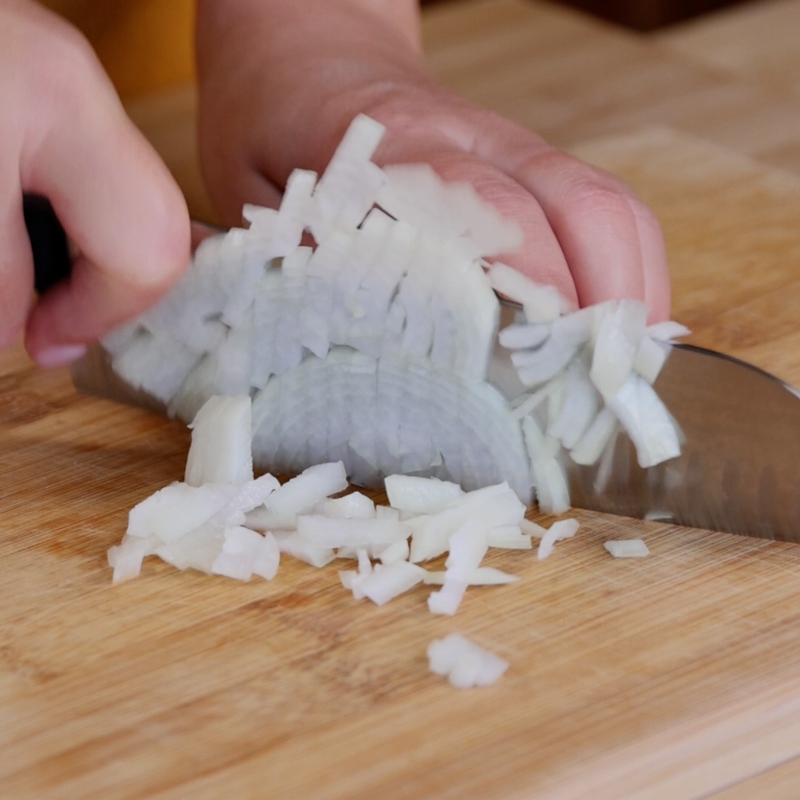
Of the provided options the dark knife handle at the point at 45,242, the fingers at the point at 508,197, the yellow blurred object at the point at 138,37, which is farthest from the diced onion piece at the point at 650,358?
the yellow blurred object at the point at 138,37

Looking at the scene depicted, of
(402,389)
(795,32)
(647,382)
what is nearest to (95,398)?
(402,389)

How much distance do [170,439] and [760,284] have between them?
0.66 meters

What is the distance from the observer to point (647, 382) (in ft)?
3.10

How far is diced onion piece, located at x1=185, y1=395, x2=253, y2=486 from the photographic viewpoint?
3.28 ft

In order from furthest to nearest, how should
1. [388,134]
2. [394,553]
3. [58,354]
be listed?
[388,134], [58,354], [394,553]

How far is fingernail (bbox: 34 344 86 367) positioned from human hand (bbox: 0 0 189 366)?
0.12m

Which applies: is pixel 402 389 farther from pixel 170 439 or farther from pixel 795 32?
pixel 795 32

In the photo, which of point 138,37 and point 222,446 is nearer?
point 222,446

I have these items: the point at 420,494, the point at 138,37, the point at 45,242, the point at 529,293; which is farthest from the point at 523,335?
the point at 138,37

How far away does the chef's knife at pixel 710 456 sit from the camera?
0.91 meters

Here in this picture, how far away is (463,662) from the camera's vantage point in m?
0.82

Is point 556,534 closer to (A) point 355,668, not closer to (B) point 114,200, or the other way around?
(A) point 355,668

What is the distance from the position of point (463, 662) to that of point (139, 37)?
4.18 feet

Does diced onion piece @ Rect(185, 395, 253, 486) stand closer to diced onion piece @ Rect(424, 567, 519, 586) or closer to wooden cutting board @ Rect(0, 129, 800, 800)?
wooden cutting board @ Rect(0, 129, 800, 800)
